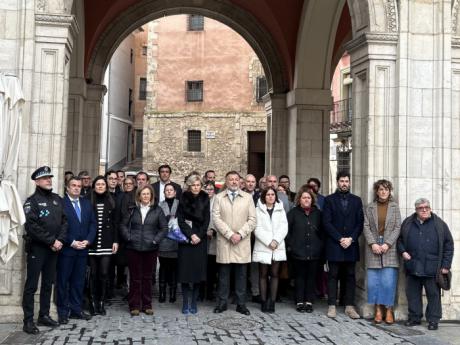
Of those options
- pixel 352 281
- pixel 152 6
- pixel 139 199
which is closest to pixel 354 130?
pixel 352 281

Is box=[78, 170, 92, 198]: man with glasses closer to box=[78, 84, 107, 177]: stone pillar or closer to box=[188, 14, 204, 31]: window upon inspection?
box=[78, 84, 107, 177]: stone pillar

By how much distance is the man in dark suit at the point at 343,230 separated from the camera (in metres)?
7.09

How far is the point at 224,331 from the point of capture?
6281 millimetres

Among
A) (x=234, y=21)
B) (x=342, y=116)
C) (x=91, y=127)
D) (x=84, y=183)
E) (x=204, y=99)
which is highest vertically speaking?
(x=204, y=99)

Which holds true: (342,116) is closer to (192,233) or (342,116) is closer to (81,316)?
(192,233)

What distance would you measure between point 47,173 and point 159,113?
24.6 meters

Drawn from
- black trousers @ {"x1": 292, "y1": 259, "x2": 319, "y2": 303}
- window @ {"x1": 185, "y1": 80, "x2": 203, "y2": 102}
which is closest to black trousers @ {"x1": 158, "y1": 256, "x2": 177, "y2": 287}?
black trousers @ {"x1": 292, "y1": 259, "x2": 319, "y2": 303}

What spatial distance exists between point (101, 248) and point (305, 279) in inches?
109

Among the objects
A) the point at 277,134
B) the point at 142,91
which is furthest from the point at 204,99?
the point at 277,134

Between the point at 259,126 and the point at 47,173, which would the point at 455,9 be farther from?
the point at 259,126

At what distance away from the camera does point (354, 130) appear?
7.79 m

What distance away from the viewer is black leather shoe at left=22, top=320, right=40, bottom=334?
6074 mm

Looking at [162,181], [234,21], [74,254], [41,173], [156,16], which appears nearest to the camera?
[41,173]

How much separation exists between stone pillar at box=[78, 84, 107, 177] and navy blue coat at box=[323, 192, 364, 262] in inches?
312
